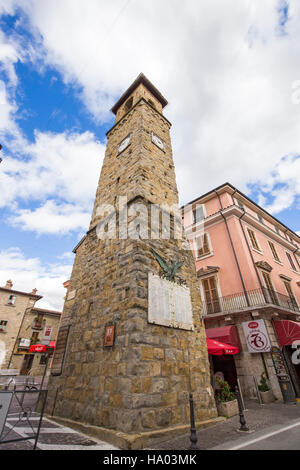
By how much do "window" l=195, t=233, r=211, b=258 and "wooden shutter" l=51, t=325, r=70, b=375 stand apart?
9.56 meters

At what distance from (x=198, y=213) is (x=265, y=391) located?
10423 mm

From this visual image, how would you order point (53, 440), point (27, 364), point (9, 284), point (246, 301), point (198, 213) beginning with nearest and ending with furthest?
point (53, 440) < point (246, 301) < point (198, 213) < point (27, 364) < point (9, 284)

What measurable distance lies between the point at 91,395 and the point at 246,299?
8522 millimetres

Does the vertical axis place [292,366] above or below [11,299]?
below

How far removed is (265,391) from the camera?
8.23 m

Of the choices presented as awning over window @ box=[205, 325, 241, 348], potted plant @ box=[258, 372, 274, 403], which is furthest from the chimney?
potted plant @ box=[258, 372, 274, 403]

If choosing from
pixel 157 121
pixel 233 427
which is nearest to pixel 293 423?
pixel 233 427

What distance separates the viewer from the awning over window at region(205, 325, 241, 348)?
9718mm

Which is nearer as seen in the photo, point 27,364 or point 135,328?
point 135,328

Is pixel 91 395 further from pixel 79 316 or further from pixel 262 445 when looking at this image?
pixel 262 445

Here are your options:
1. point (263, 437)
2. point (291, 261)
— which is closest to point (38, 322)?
point (263, 437)

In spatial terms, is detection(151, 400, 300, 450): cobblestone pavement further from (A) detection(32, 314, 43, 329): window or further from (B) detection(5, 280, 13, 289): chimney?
(B) detection(5, 280, 13, 289): chimney

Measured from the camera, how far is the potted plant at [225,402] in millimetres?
5211

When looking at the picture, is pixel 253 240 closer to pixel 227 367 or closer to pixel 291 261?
pixel 291 261
